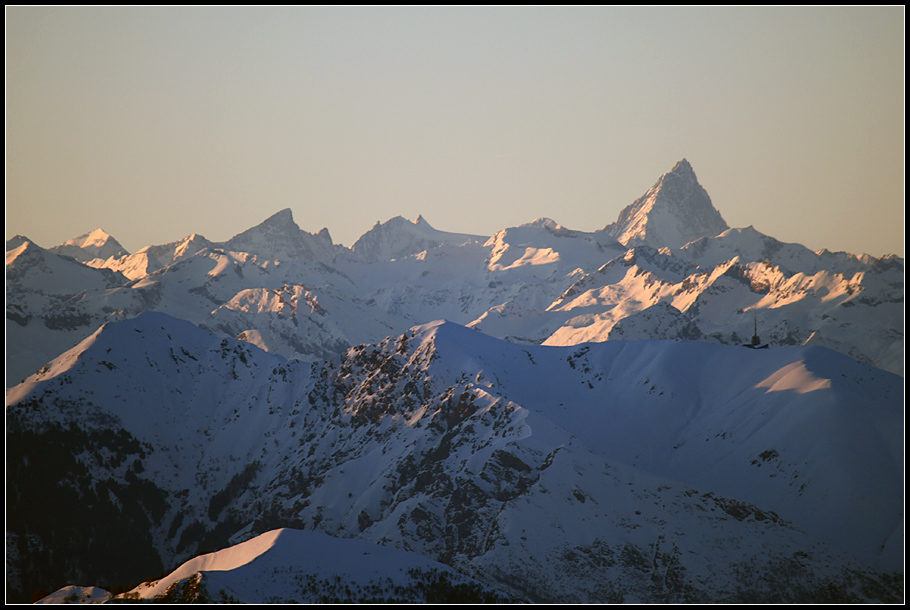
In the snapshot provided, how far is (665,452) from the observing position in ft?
645

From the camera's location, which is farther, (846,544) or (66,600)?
(846,544)

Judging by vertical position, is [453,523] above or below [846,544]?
above

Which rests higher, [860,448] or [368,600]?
[368,600]

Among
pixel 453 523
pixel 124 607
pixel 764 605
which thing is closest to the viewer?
pixel 124 607

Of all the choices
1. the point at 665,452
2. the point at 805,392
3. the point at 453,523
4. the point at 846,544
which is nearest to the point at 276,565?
the point at 453,523

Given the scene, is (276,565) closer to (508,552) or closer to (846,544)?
(508,552)

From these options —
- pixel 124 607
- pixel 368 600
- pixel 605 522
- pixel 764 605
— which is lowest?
pixel 764 605

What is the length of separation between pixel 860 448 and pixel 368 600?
330 feet

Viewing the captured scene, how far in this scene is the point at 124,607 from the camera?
10206cm

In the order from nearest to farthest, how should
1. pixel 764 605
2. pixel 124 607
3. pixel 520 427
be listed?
1. pixel 124 607
2. pixel 764 605
3. pixel 520 427

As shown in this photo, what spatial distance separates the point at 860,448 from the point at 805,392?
977 inches

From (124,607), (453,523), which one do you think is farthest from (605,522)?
(124,607)

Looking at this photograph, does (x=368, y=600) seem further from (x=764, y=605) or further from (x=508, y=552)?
(x=764, y=605)

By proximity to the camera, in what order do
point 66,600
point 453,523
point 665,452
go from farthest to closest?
point 665,452, point 453,523, point 66,600
